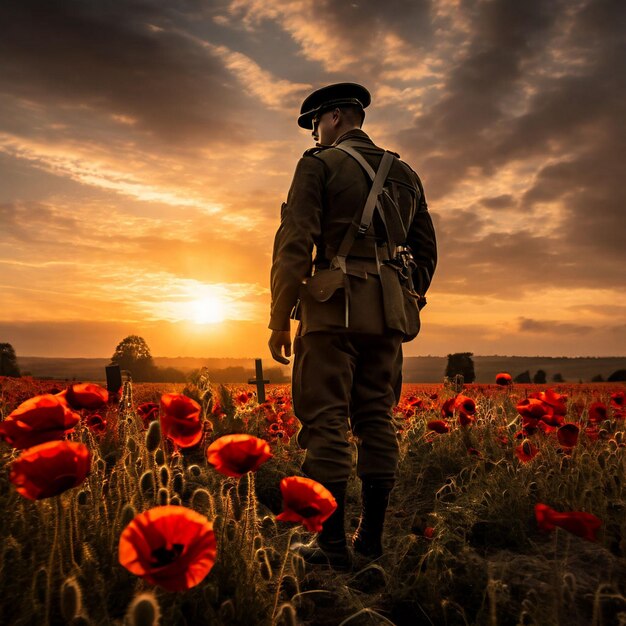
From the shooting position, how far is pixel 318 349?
120 inches

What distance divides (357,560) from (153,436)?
166cm

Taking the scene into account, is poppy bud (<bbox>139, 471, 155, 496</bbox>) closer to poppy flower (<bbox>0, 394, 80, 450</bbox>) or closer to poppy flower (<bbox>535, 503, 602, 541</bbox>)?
poppy flower (<bbox>0, 394, 80, 450</bbox>)

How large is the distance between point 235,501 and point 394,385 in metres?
1.22

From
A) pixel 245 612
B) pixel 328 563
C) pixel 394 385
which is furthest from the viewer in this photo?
pixel 394 385

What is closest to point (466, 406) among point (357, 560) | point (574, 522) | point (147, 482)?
point (357, 560)

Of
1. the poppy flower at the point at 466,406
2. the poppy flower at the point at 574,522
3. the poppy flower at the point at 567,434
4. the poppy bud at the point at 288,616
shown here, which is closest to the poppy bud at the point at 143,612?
the poppy bud at the point at 288,616

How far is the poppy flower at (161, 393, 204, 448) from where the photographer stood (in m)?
1.84

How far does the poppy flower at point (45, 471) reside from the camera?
1395 millimetres

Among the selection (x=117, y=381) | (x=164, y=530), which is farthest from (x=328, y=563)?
(x=117, y=381)

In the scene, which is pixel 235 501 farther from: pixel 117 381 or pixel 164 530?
pixel 117 381

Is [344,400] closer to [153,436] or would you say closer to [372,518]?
[372,518]

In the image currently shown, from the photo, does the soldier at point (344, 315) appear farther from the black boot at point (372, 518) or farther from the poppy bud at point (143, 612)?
the poppy bud at point (143, 612)

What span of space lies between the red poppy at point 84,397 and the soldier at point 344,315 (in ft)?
4.03

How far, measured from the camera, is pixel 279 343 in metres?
3.24
